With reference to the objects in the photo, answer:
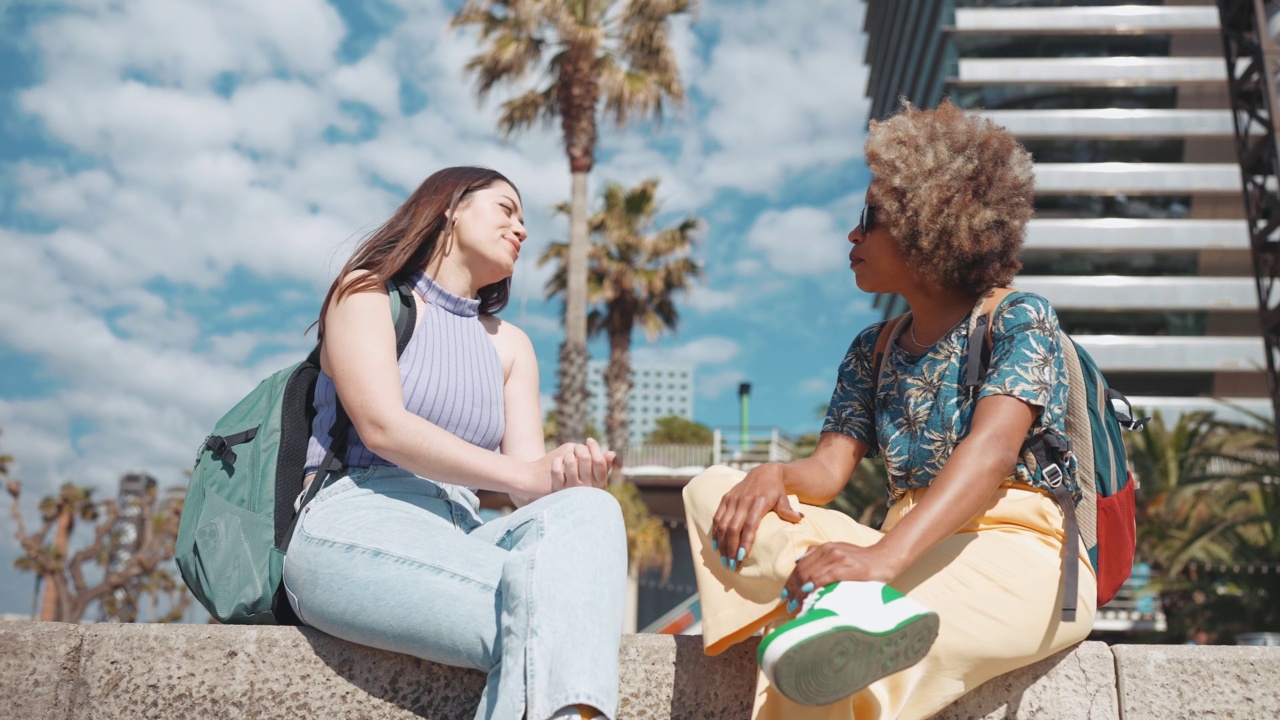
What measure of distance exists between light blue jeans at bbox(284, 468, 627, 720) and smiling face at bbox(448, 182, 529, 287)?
727 mm

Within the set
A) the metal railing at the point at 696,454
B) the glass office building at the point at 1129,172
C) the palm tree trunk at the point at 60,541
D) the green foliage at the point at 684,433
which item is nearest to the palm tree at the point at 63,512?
the palm tree trunk at the point at 60,541

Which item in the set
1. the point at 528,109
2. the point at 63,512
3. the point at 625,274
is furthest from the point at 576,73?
the point at 63,512

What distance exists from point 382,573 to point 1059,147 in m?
46.1

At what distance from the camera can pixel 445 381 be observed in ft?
7.48

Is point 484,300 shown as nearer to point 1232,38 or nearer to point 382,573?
point 382,573

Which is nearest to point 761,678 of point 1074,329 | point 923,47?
point 1074,329

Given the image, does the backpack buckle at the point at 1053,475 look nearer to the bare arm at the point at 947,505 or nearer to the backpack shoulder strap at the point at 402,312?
the bare arm at the point at 947,505

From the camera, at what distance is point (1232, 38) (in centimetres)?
1383

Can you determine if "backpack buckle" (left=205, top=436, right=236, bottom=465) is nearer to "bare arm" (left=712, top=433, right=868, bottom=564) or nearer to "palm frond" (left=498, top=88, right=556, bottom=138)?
"bare arm" (left=712, top=433, right=868, bottom=564)

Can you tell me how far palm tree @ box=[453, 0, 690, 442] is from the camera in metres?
14.8

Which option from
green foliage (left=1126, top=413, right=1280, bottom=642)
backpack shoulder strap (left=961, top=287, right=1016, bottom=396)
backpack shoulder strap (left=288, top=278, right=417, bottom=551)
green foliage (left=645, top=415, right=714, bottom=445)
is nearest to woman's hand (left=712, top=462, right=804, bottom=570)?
backpack shoulder strap (left=961, top=287, right=1016, bottom=396)

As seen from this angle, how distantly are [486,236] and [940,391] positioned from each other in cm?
123

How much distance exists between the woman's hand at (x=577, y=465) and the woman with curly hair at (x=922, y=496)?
0.21m

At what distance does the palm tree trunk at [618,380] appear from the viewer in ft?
71.4
